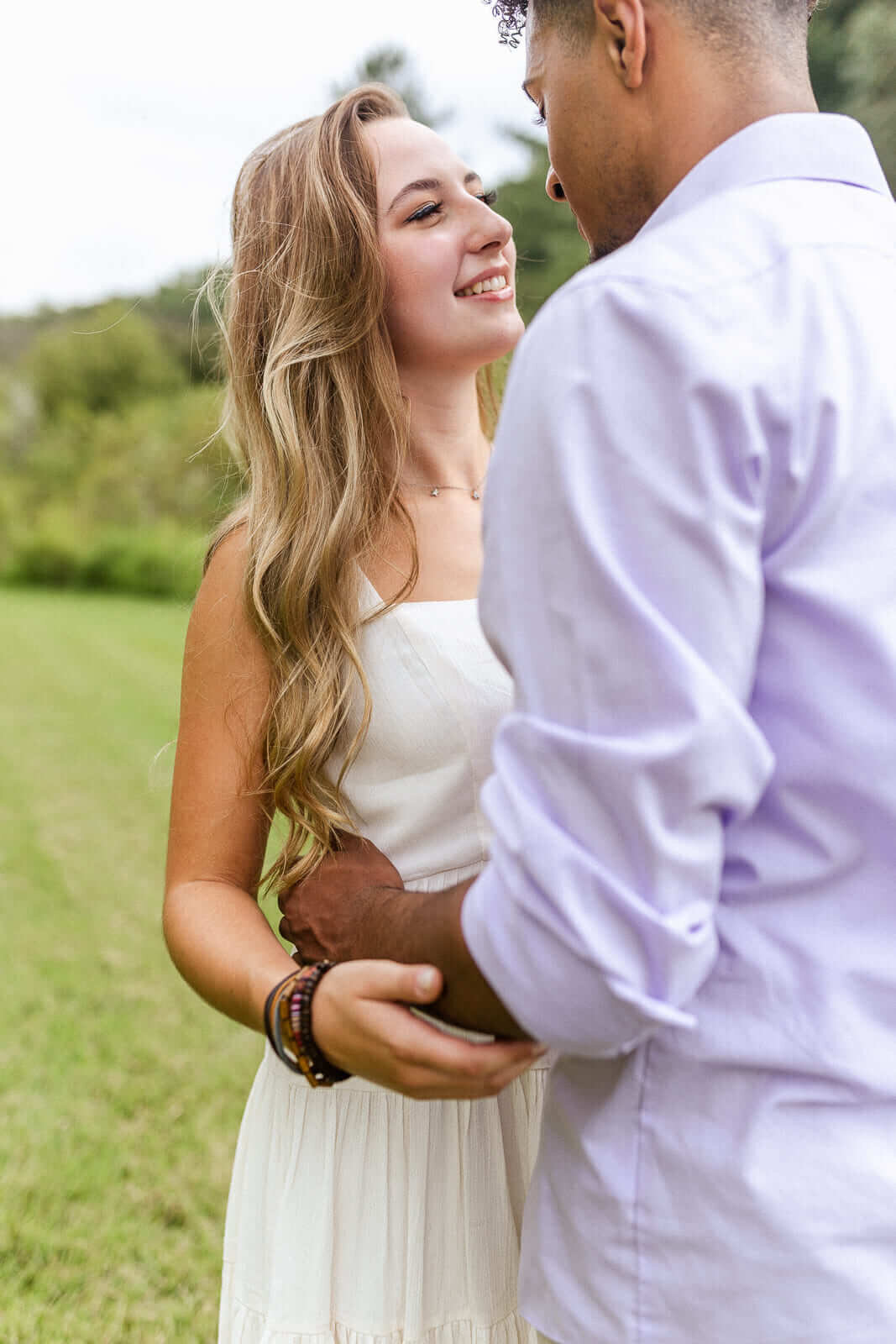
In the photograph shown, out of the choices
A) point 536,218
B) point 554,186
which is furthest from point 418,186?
point 536,218

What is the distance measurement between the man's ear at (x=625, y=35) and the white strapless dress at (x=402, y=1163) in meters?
0.86

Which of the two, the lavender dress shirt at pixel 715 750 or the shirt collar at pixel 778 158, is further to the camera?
the shirt collar at pixel 778 158

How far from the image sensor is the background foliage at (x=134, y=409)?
13570 mm

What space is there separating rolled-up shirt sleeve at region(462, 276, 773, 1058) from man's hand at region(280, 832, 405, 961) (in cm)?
43

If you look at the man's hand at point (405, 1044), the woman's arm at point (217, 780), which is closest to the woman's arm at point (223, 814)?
the woman's arm at point (217, 780)

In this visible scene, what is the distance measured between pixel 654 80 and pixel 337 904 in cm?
93

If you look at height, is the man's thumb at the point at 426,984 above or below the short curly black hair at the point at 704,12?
below

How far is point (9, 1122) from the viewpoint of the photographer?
4461 millimetres

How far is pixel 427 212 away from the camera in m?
2.02

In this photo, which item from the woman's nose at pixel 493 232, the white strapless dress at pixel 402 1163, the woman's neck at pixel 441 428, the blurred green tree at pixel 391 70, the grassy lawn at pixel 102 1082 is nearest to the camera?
the white strapless dress at pixel 402 1163

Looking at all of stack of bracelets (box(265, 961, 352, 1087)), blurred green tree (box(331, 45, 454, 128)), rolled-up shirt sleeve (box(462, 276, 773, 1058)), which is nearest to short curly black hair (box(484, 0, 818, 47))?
rolled-up shirt sleeve (box(462, 276, 773, 1058))

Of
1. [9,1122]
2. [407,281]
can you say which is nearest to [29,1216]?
[9,1122]

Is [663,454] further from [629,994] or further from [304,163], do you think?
[304,163]

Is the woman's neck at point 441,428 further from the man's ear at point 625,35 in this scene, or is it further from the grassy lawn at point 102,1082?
the man's ear at point 625,35
